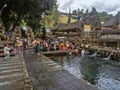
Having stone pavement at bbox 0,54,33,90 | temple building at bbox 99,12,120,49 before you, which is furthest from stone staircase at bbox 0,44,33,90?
temple building at bbox 99,12,120,49

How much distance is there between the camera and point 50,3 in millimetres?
32219

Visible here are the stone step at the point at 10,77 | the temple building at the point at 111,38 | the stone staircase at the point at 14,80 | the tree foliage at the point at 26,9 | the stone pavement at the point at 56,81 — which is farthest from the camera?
the temple building at the point at 111,38

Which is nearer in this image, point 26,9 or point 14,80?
point 14,80

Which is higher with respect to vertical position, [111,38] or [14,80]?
[111,38]

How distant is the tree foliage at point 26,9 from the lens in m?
28.3

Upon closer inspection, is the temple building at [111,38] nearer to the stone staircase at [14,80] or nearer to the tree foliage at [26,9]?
the tree foliage at [26,9]

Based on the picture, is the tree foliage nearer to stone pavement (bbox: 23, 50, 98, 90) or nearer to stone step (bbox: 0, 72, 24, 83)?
stone pavement (bbox: 23, 50, 98, 90)

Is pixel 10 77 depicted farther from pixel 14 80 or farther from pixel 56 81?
pixel 56 81

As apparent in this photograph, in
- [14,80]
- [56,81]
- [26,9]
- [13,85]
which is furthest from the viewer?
[26,9]

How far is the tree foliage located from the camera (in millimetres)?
28312

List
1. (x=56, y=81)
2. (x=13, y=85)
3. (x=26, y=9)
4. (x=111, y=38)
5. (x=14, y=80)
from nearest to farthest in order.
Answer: (x=13, y=85), (x=14, y=80), (x=56, y=81), (x=26, y=9), (x=111, y=38)

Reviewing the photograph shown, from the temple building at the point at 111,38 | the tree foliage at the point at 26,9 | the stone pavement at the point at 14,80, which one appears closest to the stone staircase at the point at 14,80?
the stone pavement at the point at 14,80

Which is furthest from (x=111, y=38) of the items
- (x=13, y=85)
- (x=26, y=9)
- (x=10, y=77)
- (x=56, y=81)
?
(x=13, y=85)

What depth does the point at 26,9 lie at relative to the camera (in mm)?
29609
